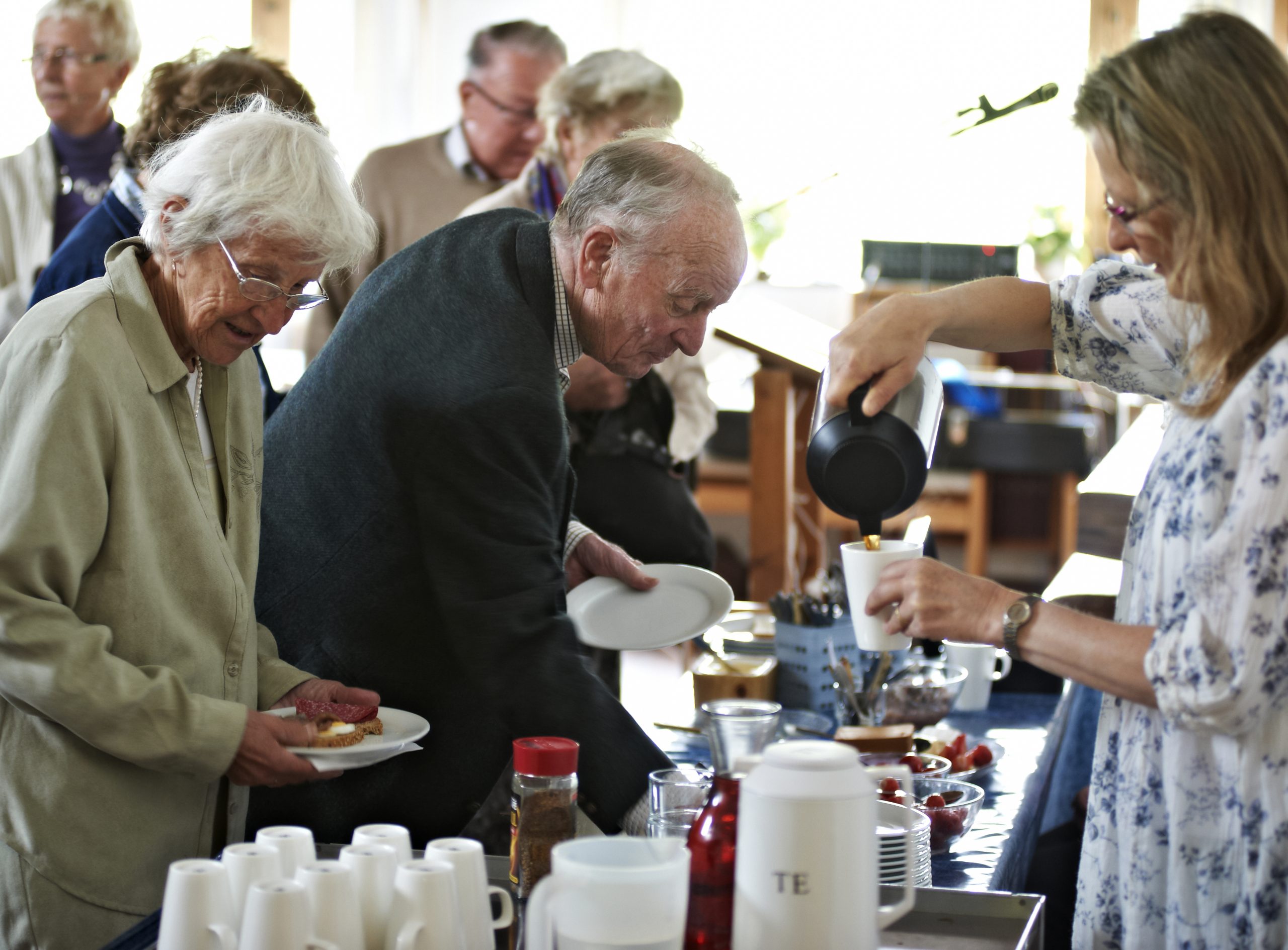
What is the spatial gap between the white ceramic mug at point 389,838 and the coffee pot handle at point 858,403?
2.36 feet

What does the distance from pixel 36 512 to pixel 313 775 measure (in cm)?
43

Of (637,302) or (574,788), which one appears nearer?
(574,788)

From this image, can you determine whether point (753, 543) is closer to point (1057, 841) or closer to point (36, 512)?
point (1057, 841)

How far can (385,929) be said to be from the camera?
Answer: 1.13 meters

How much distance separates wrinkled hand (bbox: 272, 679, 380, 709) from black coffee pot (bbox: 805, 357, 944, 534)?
0.62m

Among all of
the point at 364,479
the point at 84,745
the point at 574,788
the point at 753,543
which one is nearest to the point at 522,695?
the point at 574,788

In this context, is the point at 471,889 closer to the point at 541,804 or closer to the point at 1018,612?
the point at 541,804

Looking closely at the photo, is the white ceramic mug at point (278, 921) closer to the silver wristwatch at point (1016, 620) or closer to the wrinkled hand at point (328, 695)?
the wrinkled hand at point (328, 695)

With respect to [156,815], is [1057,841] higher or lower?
lower

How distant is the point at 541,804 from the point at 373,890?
0.22 meters

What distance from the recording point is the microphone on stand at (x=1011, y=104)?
8.00 feet

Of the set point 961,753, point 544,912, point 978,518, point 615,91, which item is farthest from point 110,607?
point 978,518

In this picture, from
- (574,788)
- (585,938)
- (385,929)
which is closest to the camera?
(585,938)

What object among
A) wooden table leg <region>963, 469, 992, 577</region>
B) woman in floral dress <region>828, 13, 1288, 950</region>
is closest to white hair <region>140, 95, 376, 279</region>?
woman in floral dress <region>828, 13, 1288, 950</region>
